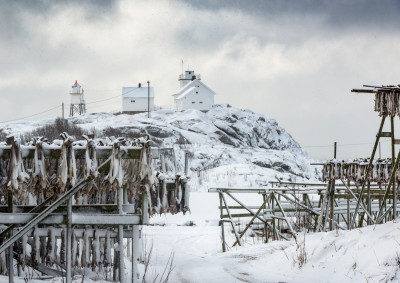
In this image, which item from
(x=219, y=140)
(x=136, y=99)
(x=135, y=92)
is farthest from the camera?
(x=135, y=92)

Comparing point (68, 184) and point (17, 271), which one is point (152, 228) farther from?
point (68, 184)

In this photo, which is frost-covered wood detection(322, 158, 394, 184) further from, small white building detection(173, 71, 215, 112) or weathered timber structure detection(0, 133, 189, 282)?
small white building detection(173, 71, 215, 112)

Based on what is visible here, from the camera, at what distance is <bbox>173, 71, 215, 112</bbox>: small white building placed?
85000 mm

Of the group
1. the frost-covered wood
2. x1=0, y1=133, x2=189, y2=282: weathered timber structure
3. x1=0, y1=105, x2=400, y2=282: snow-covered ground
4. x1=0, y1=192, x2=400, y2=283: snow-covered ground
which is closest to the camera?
x1=0, y1=133, x2=189, y2=282: weathered timber structure


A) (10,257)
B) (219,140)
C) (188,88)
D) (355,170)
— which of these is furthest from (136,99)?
(10,257)

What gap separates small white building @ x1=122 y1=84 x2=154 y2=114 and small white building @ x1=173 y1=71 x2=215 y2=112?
5073mm

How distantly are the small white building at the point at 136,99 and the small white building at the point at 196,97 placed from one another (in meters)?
5.07

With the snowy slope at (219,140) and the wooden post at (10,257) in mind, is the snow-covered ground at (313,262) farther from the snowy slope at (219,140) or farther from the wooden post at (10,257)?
the snowy slope at (219,140)

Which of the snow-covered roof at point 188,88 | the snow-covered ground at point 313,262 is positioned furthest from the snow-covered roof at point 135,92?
the snow-covered ground at point 313,262

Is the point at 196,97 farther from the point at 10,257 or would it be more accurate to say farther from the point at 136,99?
the point at 10,257

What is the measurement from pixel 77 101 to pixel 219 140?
32729 mm

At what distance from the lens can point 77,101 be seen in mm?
89688

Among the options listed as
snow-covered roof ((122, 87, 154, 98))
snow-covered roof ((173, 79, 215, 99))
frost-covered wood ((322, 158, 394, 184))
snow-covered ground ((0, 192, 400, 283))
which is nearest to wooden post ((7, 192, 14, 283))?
snow-covered ground ((0, 192, 400, 283))

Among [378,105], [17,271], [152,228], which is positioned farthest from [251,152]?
[17,271]
